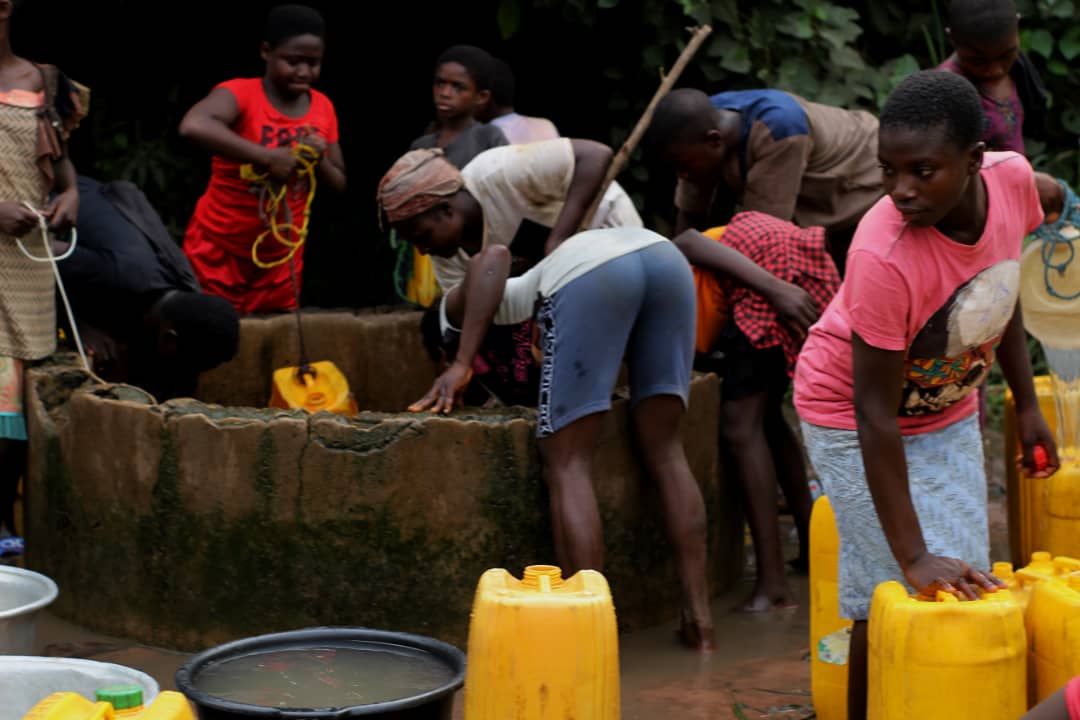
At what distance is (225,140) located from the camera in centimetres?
609

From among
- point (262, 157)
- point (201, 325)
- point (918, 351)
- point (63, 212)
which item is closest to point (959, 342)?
point (918, 351)

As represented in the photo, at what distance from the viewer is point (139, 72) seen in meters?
8.23

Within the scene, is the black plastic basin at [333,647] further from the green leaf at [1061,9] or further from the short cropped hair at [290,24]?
the green leaf at [1061,9]

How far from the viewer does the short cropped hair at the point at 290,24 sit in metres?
6.30

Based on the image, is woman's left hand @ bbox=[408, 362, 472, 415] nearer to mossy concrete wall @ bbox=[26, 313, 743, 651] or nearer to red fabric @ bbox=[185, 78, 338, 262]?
mossy concrete wall @ bbox=[26, 313, 743, 651]

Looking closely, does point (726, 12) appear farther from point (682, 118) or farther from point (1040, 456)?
point (1040, 456)

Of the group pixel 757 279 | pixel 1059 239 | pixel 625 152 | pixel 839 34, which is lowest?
pixel 757 279

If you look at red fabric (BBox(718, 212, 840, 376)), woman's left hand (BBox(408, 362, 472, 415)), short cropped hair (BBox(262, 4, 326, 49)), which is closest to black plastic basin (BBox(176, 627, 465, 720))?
woman's left hand (BBox(408, 362, 472, 415))

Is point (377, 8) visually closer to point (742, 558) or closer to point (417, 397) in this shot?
point (417, 397)

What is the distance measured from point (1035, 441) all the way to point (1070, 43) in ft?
14.1

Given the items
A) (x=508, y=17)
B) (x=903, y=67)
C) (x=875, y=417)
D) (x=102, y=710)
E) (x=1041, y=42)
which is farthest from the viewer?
(x=1041, y=42)

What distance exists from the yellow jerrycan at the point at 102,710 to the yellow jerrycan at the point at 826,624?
170 cm

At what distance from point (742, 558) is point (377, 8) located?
416 centimetres

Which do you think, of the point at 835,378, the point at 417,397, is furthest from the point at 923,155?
the point at 417,397
